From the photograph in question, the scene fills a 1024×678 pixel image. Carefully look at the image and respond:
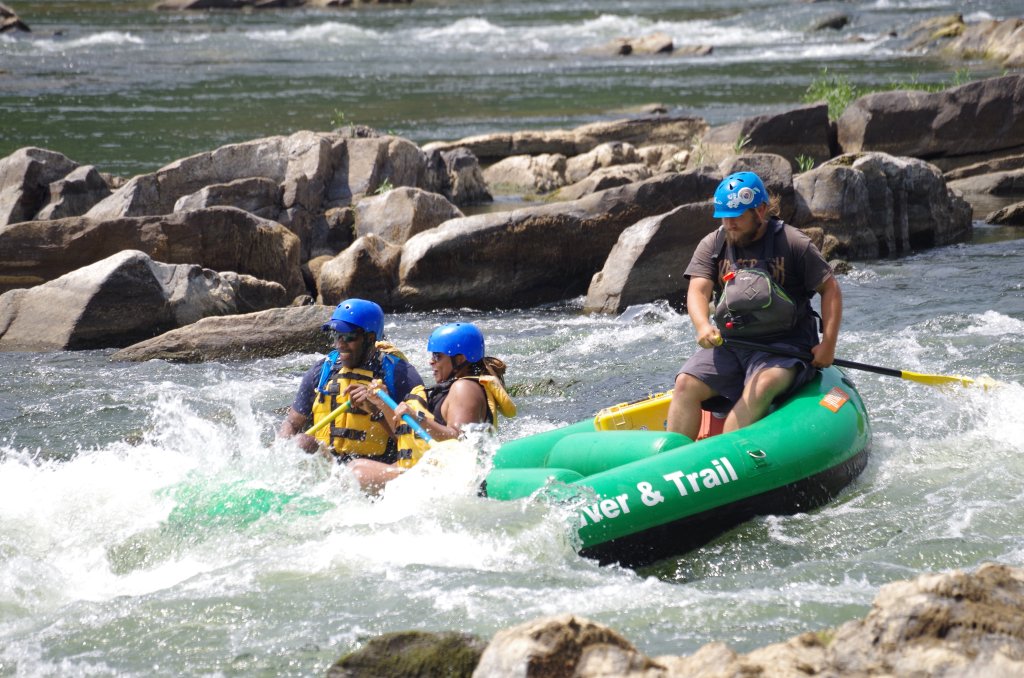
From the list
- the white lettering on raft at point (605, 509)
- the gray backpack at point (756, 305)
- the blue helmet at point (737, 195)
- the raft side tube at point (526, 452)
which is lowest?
the raft side tube at point (526, 452)

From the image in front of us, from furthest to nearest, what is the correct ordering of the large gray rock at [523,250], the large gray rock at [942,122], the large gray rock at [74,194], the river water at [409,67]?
the river water at [409,67] → the large gray rock at [942,122] → the large gray rock at [74,194] → the large gray rock at [523,250]

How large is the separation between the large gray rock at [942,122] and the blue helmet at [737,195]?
9833 millimetres

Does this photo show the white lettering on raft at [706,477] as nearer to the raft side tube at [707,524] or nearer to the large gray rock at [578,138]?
the raft side tube at [707,524]

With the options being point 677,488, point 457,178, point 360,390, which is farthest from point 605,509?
point 457,178

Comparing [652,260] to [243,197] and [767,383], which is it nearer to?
[243,197]

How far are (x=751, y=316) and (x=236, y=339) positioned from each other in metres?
4.99

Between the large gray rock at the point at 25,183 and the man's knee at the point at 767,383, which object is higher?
the man's knee at the point at 767,383

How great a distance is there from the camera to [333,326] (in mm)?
6504

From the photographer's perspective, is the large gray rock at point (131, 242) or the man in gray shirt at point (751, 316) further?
the large gray rock at point (131, 242)

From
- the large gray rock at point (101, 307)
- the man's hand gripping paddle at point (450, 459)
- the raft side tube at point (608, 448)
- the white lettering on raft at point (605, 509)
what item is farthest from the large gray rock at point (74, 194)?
the white lettering on raft at point (605, 509)

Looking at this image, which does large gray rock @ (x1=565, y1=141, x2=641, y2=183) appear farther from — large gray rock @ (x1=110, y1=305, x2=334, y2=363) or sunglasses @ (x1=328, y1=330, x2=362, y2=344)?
sunglasses @ (x1=328, y1=330, x2=362, y2=344)

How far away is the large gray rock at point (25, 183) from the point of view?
12.7 meters

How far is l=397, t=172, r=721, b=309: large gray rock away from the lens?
11.3m

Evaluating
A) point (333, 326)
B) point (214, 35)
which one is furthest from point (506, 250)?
point (214, 35)
